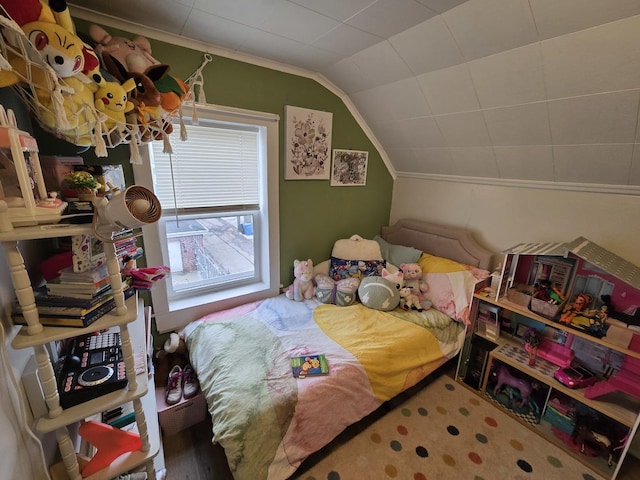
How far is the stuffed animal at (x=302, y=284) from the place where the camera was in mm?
2168

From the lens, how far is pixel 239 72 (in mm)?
1741

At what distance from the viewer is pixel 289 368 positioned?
1.48 m

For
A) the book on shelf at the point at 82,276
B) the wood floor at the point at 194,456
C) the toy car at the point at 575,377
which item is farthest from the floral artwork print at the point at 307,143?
the toy car at the point at 575,377

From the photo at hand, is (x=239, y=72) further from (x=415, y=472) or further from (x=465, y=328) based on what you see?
(x=415, y=472)

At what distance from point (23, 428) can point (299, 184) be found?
184cm

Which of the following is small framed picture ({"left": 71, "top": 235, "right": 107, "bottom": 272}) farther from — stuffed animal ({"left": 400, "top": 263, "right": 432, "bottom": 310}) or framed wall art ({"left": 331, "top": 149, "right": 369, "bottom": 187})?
stuffed animal ({"left": 400, "top": 263, "right": 432, "bottom": 310})

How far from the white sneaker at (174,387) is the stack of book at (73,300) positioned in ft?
3.32

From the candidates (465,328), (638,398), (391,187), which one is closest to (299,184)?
(391,187)

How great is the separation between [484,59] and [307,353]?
6.05 feet

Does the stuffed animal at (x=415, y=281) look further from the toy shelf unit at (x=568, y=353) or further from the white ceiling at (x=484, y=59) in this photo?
the white ceiling at (x=484, y=59)

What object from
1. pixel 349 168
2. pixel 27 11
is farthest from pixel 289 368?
pixel 349 168

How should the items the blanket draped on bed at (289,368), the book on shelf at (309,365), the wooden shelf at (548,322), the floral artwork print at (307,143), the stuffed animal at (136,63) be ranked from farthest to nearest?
the floral artwork print at (307,143), the book on shelf at (309,365), the wooden shelf at (548,322), the blanket draped on bed at (289,368), the stuffed animal at (136,63)

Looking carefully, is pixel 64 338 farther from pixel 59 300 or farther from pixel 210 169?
pixel 210 169

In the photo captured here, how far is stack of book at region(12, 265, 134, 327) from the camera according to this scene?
75 centimetres
